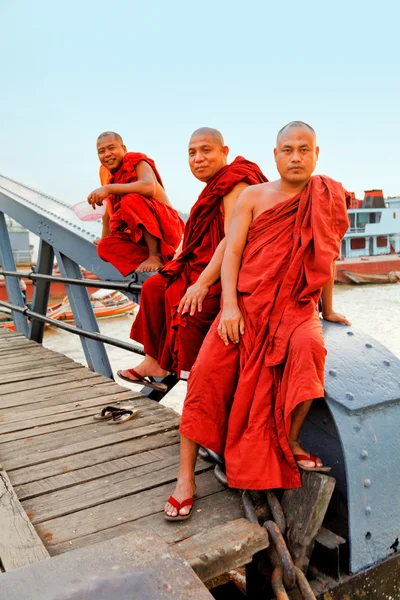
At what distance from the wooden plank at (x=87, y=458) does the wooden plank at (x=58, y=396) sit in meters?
0.75

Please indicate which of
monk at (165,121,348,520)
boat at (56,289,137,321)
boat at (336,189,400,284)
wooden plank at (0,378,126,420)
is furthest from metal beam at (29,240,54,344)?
boat at (336,189,400,284)

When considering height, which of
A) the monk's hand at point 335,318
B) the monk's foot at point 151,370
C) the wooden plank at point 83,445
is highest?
the monk's hand at point 335,318

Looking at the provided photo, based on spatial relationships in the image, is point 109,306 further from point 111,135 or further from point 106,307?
point 111,135

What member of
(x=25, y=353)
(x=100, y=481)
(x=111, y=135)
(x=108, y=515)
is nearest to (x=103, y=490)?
(x=100, y=481)

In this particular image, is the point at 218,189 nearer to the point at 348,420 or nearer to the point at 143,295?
the point at 143,295

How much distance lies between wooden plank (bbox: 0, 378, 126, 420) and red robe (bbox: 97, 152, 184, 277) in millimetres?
849

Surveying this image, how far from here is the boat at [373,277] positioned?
36344 mm

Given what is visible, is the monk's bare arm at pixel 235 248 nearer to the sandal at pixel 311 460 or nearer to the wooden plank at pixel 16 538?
the sandal at pixel 311 460

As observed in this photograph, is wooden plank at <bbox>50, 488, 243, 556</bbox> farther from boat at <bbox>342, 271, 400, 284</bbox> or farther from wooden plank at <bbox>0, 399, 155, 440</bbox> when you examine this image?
boat at <bbox>342, 271, 400, 284</bbox>

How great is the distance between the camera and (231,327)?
1973mm

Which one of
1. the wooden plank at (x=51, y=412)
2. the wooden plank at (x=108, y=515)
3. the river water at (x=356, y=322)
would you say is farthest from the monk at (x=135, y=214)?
the river water at (x=356, y=322)

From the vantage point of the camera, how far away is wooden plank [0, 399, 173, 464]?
2.58 meters

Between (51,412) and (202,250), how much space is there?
1399mm

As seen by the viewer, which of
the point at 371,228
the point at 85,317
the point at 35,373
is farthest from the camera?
the point at 371,228
